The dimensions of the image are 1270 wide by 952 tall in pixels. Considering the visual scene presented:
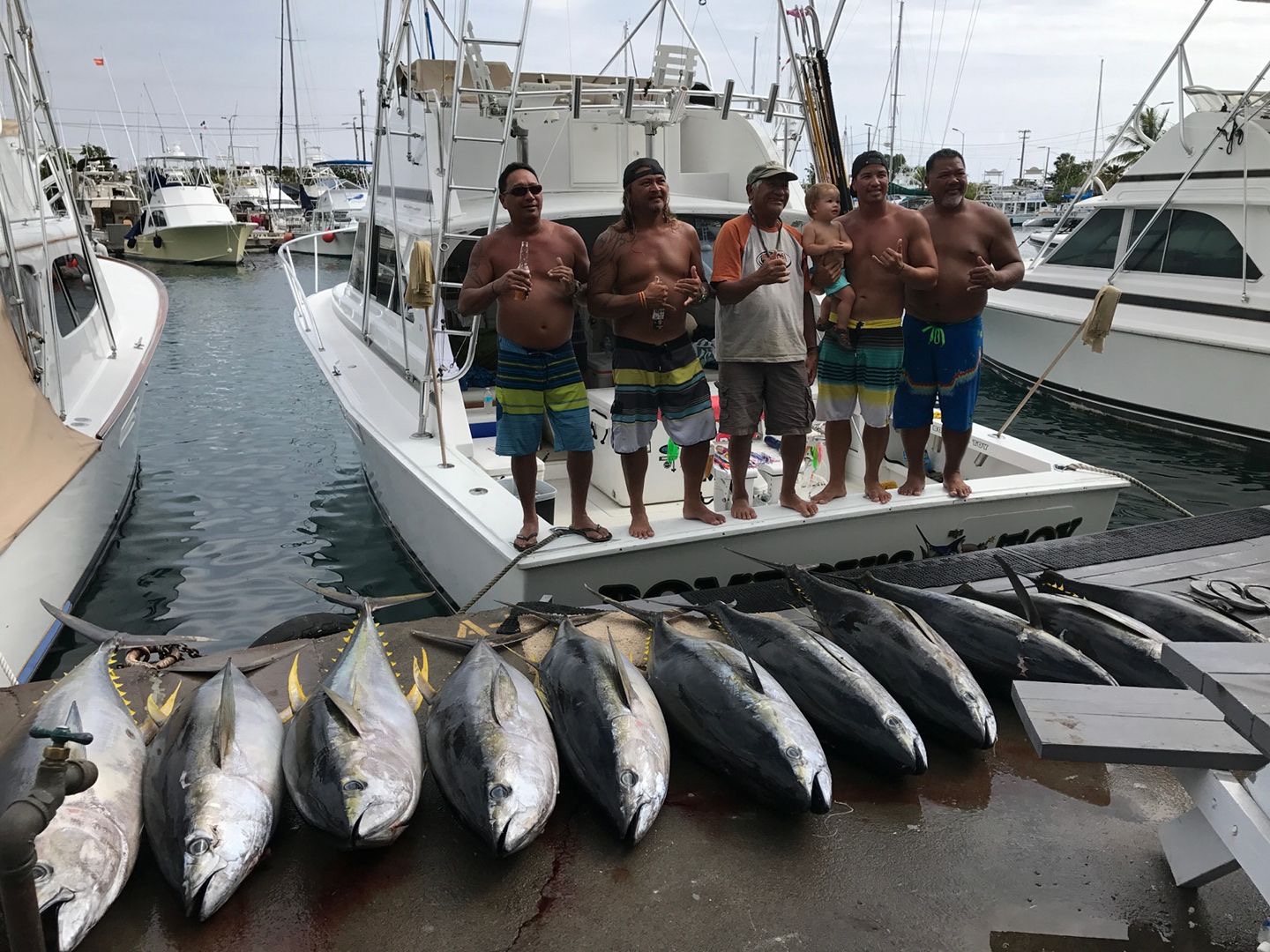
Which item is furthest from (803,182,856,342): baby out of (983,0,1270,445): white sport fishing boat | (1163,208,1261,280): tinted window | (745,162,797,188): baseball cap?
(1163,208,1261,280): tinted window

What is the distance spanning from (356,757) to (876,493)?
2972 millimetres

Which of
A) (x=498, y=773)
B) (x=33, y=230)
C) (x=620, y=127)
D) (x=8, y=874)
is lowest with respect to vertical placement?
(x=498, y=773)

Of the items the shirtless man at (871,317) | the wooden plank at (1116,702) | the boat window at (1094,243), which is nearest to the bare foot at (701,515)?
the shirtless man at (871,317)

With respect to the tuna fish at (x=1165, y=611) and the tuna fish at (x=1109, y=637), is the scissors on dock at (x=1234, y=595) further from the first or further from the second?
the tuna fish at (x=1109, y=637)

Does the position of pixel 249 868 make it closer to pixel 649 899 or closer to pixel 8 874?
pixel 8 874

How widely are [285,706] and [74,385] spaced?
505cm

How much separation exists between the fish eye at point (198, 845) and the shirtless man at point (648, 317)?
2204 millimetres

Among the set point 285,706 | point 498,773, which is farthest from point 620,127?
point 498,773

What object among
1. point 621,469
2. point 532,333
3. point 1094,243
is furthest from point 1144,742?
point 1094,243

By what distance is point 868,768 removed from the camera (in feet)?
8.45

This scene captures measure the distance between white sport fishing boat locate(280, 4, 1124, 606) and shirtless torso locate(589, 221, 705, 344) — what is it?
0.94 meters

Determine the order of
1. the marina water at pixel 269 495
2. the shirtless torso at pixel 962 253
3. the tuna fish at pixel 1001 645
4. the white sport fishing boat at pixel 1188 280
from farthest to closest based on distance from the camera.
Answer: the white sport fishing boat at pixel 1188 280
the marina water at pixel 269 495
the shirtless torso at pixel 962 253
the tuna fish at pixel 1001 645

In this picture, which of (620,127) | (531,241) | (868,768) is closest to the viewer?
(868,768)

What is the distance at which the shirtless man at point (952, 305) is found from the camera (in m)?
4.17
